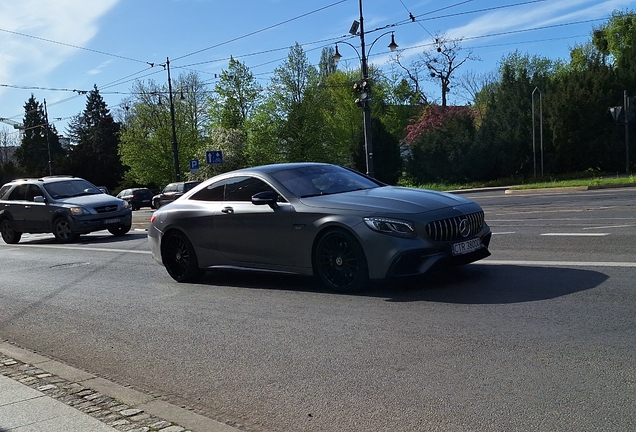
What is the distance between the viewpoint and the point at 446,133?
43.9m

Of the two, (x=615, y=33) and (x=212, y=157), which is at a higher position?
(x=615, y=33)

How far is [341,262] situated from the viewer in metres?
8.04

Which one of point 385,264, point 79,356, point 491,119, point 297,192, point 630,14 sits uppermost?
point 630,14

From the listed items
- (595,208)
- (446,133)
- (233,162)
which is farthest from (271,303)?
(233,162)

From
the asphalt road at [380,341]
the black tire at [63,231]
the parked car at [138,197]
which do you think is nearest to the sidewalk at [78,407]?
the asphalt road at [380,341]

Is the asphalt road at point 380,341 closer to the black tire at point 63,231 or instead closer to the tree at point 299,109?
the black tire at point 63,231

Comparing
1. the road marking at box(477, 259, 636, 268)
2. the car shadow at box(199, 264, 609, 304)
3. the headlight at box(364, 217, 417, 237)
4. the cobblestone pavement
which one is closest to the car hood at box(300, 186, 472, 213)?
the headlight at box(364, 217, 417, 237)

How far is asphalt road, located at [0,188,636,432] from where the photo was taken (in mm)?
4402

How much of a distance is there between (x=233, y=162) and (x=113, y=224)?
152 feet

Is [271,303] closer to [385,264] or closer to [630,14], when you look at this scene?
[385,264]

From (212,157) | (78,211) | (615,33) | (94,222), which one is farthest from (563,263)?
(615,33)

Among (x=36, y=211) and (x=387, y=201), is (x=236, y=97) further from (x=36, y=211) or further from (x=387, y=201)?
(x=387, y=201)

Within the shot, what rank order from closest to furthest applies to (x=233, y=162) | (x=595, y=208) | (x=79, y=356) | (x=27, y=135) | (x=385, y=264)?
1. (x=79, y=356)
2. (x=385, y=264)
3. (x=595, y=208)
4. (x=233, y=162)
5. (x=27, y=135)

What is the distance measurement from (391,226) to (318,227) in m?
0.91
